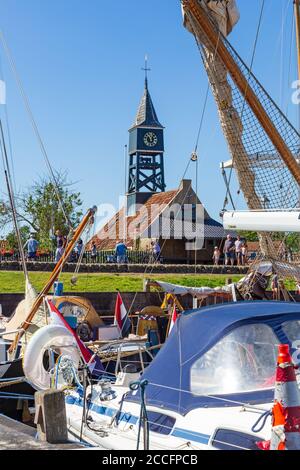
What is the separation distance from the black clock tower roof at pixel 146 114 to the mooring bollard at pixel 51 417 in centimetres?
5796

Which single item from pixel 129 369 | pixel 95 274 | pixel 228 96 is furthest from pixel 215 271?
pixel 129 369

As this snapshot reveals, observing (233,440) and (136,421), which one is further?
(136,421)

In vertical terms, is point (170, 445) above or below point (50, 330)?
below

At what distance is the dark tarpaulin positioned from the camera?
732 centimetres

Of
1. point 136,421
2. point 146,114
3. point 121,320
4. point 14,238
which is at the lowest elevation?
point 136,421

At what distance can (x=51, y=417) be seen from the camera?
6695 mm

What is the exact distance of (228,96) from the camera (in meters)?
17.5

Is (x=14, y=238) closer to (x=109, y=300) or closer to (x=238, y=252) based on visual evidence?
(x=238, y=252)

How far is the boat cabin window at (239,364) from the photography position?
7.09 metres

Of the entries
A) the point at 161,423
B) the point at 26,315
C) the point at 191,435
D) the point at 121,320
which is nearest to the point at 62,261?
the point at 26,315

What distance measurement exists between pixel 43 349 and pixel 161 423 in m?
3.95

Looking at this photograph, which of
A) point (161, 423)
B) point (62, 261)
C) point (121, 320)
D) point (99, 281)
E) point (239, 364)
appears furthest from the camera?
point (99, 281)

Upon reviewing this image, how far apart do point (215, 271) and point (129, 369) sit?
72.9ft

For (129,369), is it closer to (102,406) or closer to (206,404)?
(102,406)
